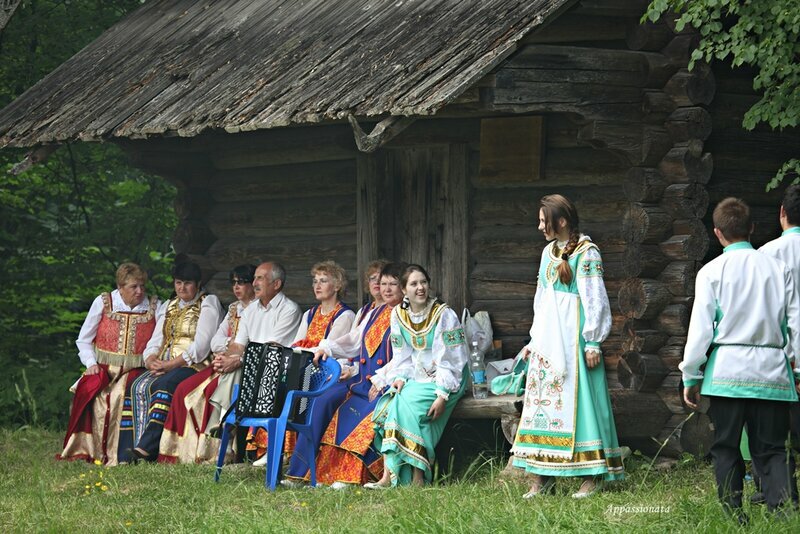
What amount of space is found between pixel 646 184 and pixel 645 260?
0.51 m

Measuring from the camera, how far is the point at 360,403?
29.7 ft

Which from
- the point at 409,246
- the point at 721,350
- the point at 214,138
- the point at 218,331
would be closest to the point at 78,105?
the point at 214,138

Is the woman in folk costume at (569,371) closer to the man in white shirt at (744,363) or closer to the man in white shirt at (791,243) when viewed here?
the man in white shirt at (791,243)

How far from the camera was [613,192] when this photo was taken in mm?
9422

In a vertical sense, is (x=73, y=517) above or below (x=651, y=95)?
below

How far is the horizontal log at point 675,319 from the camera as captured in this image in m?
8.67

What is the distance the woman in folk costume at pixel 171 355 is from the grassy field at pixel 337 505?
54 cm

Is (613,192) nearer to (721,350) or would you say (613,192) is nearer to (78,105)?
(721,350)

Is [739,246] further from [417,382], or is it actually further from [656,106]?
[417,382]

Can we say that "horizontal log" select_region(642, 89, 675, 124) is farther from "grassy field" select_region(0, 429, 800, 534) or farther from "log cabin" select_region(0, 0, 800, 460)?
"grassy field" select_region(0, 429, 800, 534)

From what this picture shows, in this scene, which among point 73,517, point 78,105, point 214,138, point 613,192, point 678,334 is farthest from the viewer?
point 214,138

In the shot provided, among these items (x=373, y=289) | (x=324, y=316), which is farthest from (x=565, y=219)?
(x=324, y=316)

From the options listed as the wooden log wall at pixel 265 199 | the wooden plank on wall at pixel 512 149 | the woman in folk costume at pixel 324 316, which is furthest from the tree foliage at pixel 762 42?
the wooden log wall at pixel 265 199

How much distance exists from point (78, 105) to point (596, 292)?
5913 millimetres
